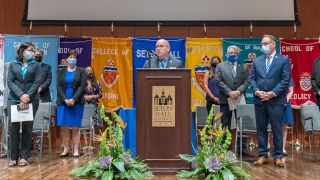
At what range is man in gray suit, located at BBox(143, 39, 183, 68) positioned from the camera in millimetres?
4059

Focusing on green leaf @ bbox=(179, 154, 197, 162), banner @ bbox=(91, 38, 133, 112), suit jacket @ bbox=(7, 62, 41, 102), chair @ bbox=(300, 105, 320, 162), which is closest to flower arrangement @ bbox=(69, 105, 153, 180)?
green leaf @ bbox=(179, 154, 197, 162)

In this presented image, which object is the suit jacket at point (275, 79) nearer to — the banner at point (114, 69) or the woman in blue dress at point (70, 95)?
the woman in blue dress at point (70, 95)

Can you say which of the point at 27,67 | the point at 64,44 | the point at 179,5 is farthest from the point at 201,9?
the point at 27,67

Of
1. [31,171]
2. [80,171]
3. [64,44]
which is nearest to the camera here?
[80,171]

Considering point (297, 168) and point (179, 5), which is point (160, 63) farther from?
point (179, 5)

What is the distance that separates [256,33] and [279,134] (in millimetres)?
3770

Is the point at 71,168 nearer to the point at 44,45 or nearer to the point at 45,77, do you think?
the point at 45,77

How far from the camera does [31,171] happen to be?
12.7ft

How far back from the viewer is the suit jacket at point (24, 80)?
430 centimetres

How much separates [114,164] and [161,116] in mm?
628

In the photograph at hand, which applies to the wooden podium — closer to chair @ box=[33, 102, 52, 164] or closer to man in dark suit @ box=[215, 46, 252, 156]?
man in dark suit @ box=[215, 46, 252, 156]

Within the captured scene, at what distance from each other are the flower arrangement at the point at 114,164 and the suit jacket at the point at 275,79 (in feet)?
6.18

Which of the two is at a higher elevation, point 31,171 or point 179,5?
point 179,5

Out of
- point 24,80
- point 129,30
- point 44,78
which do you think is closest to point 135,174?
point 24,80
